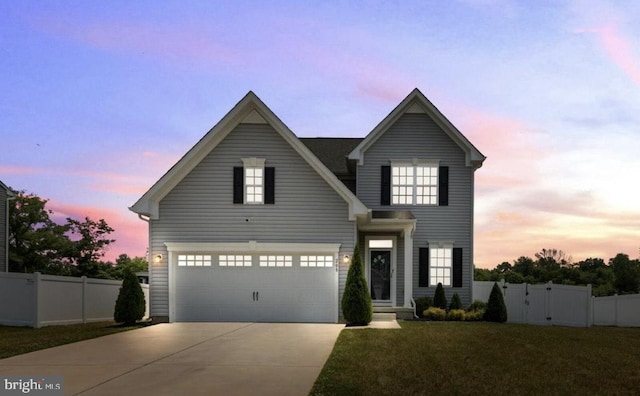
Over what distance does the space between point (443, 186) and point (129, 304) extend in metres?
12.0

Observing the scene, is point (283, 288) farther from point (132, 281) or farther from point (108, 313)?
point (108, 313)

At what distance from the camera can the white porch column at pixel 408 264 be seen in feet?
72.6

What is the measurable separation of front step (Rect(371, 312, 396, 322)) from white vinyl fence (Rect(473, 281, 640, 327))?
538 cm

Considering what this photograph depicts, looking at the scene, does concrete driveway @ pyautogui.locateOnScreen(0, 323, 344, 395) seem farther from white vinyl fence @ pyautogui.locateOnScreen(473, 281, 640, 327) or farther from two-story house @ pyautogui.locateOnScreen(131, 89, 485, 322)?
white vinyl fence @ pyautogui.locateOnScreen(473, 281, 640, 327)

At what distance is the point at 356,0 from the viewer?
623 inches

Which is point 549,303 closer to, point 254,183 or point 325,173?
point 325,173

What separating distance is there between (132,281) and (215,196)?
12.2 feet

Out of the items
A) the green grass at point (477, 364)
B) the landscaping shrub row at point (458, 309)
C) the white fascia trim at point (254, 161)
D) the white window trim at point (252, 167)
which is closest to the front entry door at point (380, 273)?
the landscaping shrub row at point (458, 309)

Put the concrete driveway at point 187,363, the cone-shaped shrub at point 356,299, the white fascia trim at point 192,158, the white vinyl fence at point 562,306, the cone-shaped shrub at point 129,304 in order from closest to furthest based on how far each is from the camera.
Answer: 1. the concrete driveway at point 187,363
2. the cone-shaped shrub at point 356,299
3. the cone-shaped shrub at point 129,304
4. the white fascia trim at point 192,158
5. the white vinyl fence at point 562,306

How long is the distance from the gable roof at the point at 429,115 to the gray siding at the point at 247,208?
3697 millimetres

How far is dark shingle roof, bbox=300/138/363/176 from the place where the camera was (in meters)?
25.8

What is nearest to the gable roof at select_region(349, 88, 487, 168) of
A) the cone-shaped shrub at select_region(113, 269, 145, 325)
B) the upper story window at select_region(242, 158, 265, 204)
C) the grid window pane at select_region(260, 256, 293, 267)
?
the upper story window at select_region(242, 158, 265, 204)

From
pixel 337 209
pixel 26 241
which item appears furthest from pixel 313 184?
pixel 26 241

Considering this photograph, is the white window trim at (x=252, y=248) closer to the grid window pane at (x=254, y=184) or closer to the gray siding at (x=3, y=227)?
the grid window pane at (x=254, y=184)
